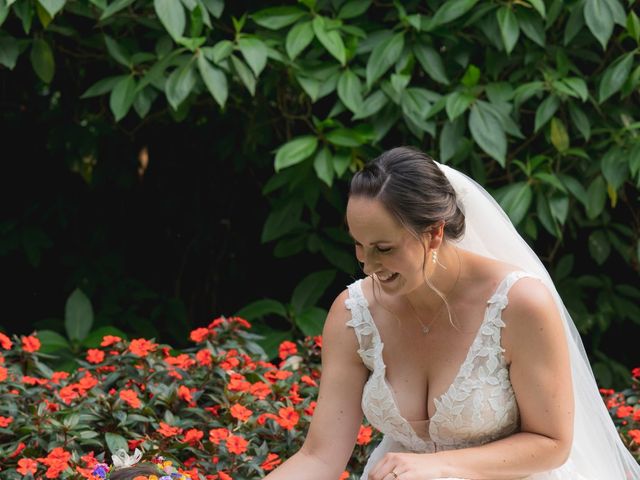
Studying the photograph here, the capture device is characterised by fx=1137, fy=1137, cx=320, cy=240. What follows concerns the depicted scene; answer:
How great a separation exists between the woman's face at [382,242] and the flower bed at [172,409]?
718 mm

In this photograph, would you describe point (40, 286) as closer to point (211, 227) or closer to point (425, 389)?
point (211, 227)

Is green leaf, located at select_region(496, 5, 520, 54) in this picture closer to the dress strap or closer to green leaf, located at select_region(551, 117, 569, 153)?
green leaf, located at select_region(551, 117, 569, 153)

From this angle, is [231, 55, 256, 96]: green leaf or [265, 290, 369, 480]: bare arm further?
[231, 55, 256, 96]: green leaf

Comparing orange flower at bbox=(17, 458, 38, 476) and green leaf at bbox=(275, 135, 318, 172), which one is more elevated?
green leaf at bbox=(275, 135, 318, 172)

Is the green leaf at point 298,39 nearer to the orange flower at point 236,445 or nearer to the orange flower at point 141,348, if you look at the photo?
the orange flower at point 141,348

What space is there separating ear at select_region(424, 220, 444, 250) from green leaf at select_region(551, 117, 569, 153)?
1.61 m

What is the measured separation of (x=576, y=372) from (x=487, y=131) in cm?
118

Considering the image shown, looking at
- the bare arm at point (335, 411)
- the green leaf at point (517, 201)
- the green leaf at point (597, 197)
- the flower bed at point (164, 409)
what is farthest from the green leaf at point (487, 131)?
the bare arm at point (335, 411)

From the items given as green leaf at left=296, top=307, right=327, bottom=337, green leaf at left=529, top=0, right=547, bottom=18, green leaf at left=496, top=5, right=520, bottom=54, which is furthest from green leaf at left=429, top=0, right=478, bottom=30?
green leaf at left=296, top=307, right=327, bottom=337

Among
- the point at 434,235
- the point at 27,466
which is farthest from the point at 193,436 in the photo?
the point at 434,235

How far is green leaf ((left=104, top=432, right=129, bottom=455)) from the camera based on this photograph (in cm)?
299

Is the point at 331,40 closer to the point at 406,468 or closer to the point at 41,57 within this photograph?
the point at 41,57

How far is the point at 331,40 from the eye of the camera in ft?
12.5

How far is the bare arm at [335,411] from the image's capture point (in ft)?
8.71
